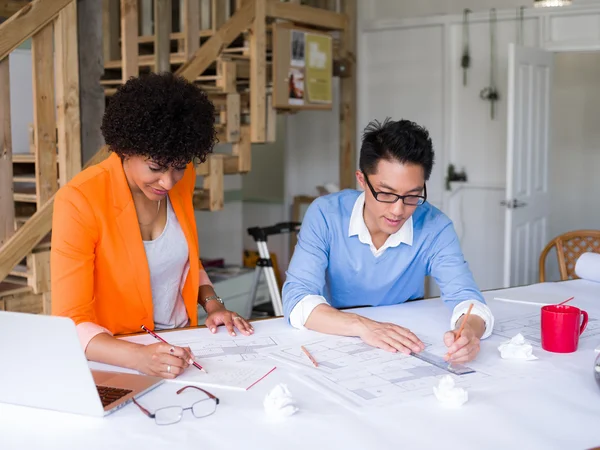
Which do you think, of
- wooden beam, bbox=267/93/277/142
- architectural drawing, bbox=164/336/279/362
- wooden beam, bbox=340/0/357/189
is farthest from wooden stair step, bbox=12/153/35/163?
wooden beam, bbox=340/0/357/189

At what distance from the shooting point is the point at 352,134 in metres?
6.25

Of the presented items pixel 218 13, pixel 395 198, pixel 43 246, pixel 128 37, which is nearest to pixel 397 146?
pixel 395 198

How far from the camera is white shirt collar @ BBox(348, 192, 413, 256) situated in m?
2.43

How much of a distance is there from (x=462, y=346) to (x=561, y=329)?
32 centimetres

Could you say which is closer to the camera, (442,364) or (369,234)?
(442,364)

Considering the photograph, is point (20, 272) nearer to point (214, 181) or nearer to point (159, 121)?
point (214, 181)

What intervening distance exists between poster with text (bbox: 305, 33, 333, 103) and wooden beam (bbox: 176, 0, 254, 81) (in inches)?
24.5

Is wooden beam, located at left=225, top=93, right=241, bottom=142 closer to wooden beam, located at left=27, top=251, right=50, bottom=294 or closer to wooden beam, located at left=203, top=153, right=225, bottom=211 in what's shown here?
wooden beam, located at left=203, top=153, right=225, bottom=211

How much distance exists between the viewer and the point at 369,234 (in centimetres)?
245

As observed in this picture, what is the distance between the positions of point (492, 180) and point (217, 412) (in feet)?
15.9

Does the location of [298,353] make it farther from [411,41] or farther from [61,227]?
[411,41]

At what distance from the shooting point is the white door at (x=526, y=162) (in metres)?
5.08

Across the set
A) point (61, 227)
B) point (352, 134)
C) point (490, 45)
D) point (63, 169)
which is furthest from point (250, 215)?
point (61, 227)

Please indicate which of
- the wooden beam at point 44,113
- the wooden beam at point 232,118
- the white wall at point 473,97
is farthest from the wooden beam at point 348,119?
the wooden beam at point 44,113
